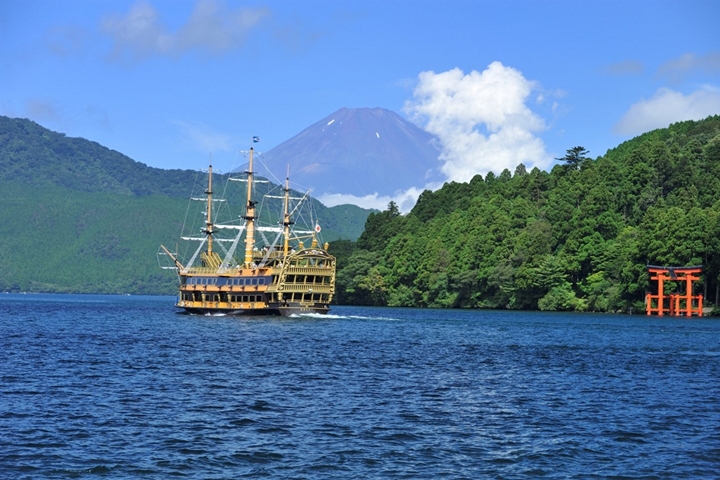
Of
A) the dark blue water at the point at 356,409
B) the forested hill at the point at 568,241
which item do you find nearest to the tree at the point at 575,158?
the forested hill at the point at 568,241

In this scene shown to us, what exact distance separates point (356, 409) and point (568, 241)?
10719 centimetres

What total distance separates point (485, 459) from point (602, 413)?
1036 centimetres

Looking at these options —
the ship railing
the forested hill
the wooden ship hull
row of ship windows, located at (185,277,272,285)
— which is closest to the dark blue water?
the ship railing

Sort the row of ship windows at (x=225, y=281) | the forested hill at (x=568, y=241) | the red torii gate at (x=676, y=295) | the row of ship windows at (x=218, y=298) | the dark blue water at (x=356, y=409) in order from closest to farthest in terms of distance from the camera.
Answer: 1. the dark blue water at (x=356, y=409)
2. the row of ship windows at (x=225, y=281)
3. the row of ship windows at (x=218, y=298)
4. the red torii gate at (x=676, y=295)
5. the forested hill at (x=568, y=241)

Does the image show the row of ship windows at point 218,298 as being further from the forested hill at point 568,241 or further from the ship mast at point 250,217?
the forested hill at point 568,241

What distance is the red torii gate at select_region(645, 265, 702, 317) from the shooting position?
4785 inches

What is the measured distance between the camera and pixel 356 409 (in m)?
40.9

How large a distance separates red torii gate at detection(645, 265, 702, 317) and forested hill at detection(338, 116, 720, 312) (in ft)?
8.20

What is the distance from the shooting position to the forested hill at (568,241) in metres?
129

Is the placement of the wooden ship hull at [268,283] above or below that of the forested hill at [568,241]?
below

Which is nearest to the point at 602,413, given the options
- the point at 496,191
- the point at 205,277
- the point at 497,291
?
the point at 205,277

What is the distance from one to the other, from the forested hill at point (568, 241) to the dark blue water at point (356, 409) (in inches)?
2153

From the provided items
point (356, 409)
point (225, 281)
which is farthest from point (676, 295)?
point (356, 409)

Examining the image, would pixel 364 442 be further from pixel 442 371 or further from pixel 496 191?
pixel 496 191
